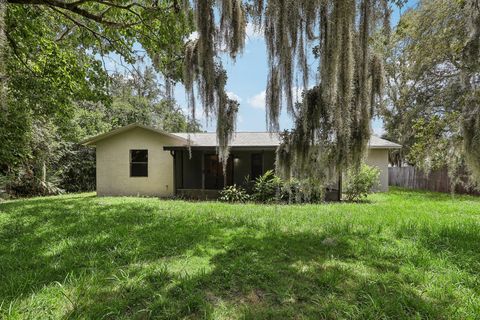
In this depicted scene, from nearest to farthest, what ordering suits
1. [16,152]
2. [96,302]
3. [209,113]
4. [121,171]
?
1. [96,302]
2. [209,113]
3. [16,152]
4. [121,171]

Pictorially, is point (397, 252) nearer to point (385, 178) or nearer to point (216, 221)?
point (216, 221)

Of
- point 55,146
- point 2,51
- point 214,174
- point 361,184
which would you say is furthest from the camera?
point 214,174

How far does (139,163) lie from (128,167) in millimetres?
491

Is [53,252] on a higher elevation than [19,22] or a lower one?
lower

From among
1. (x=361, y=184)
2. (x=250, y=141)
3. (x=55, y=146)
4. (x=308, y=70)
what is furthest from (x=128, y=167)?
(x=308, y=70)

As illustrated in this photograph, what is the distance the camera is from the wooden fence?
43.6 feet

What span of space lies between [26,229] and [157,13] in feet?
17.4

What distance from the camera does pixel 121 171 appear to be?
41.1 ft

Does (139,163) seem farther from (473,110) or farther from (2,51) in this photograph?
(473,110)

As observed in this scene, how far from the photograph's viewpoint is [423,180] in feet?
50.5

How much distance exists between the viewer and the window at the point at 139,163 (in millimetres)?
12664

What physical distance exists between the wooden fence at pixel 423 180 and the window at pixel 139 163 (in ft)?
40.4

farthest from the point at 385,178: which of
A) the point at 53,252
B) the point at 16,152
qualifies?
the point at 16,152

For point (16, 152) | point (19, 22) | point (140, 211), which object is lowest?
point (140, 211)
